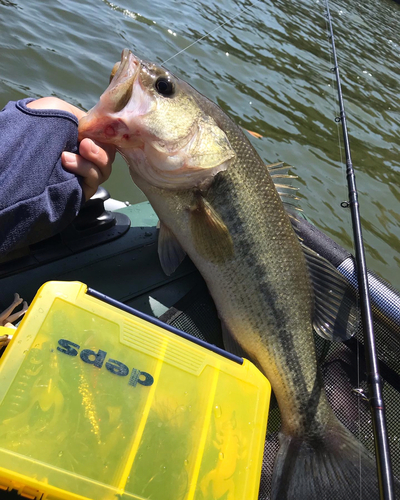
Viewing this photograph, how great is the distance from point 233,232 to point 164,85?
2.95 ft

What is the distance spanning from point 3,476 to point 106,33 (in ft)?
23.8

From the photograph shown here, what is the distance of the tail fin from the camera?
1.81 metres

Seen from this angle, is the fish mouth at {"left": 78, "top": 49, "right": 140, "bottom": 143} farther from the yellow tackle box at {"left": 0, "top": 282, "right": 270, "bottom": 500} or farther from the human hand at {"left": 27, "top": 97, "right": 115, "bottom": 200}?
the yellow tackle box at {"left": 0, "top": 282, "right": 270, "bottom": 500}

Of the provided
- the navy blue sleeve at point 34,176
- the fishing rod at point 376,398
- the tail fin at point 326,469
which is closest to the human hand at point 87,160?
the navy blue sleeve at point 34,176

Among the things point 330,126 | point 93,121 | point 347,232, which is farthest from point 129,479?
point 330,126

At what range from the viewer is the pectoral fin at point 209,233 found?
2191 mm

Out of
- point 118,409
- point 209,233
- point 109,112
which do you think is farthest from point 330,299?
point 109,112

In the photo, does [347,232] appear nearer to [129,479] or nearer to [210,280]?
[210,280]

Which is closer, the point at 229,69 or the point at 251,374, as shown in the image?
the point at 251,374

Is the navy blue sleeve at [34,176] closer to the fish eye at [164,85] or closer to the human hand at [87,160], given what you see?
the human hand at [87,160]

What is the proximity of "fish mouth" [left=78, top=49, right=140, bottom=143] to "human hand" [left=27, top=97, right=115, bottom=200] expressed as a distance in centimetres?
5

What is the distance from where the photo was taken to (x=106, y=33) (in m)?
6.77

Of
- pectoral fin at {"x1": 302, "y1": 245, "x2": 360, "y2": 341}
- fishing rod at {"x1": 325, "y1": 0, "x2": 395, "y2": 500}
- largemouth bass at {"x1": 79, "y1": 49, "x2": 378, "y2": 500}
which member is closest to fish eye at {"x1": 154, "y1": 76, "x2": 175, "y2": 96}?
largemouth bass at {"x1": 79, "y1": 49, "x2": 378, "y2": 500}

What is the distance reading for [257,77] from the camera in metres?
7.61
